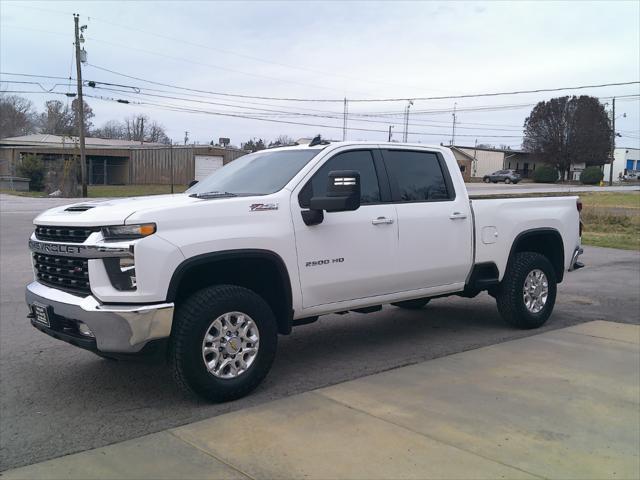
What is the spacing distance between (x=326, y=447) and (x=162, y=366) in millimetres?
2291

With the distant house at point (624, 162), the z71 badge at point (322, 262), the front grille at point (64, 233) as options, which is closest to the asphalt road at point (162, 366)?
the z71 badge at point (322, 262)

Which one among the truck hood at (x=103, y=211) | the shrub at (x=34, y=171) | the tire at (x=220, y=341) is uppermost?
the shrub at (x=34, y=171)

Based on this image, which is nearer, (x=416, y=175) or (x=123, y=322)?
(x=123, y=322)

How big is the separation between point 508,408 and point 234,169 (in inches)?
131

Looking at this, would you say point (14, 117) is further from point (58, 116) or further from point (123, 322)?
point (123, 322)

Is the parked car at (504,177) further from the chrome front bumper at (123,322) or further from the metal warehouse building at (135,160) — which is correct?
the chrome front bumper at (123,322)

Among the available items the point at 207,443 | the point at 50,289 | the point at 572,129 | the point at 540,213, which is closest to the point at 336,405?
the point at 207,443

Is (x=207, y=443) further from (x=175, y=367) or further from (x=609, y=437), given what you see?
(x=609, y=437)

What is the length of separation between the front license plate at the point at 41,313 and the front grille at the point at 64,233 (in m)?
0.51

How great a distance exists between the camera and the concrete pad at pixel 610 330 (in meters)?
6.78

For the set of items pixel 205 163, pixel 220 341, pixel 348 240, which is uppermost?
pixel 205 163

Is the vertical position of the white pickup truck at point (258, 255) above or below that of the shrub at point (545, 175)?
below

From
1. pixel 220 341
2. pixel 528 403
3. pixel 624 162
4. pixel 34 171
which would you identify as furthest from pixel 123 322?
pixel 624 162

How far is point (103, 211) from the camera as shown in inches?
173
